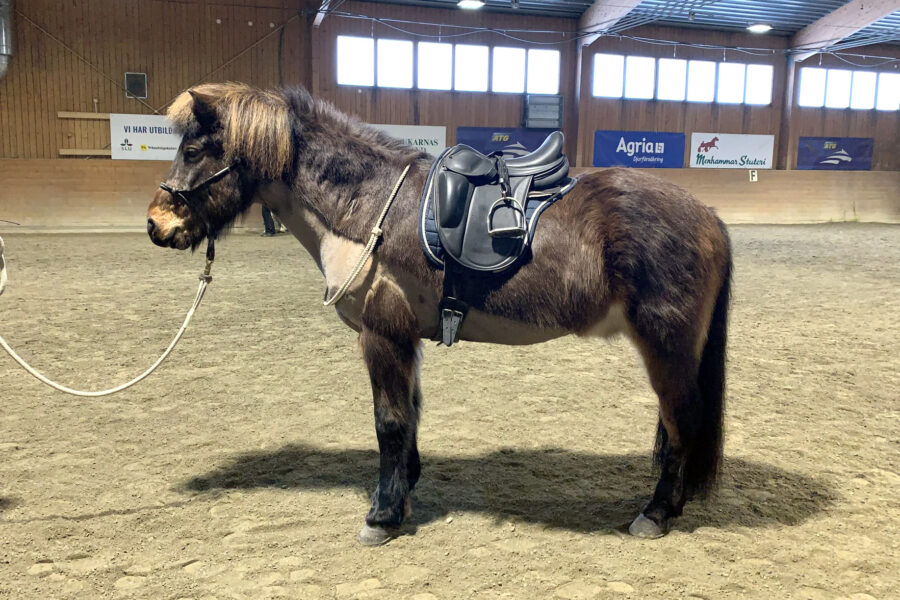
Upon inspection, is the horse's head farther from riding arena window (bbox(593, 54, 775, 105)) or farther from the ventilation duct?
riding arena window (bbox(593, 54, 775, 105))

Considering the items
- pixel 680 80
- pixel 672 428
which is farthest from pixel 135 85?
pixel 672 428

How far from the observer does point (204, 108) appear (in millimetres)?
2494

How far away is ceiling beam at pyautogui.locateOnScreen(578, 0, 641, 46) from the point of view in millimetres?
15938

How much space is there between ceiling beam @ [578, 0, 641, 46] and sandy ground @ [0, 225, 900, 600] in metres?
12.0

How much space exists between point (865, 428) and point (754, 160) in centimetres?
1753

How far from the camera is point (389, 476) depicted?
267cm

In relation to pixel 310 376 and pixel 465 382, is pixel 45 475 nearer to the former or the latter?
pixel 310 376

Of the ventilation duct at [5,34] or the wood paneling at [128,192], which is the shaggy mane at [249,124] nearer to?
the wood paneling at [128,192]

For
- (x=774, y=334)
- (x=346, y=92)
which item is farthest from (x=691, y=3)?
(x=774, y=334)

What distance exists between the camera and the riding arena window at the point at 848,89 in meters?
19.4

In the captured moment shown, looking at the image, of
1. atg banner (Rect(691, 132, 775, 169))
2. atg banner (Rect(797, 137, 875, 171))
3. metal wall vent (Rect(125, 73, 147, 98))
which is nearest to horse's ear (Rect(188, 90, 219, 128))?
metal wall vent (Rect(125, 73, 147, 98))

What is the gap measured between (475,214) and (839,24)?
19.3 metres

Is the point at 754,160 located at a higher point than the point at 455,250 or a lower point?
higher

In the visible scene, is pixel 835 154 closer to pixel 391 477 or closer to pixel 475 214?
pixel 475 214
